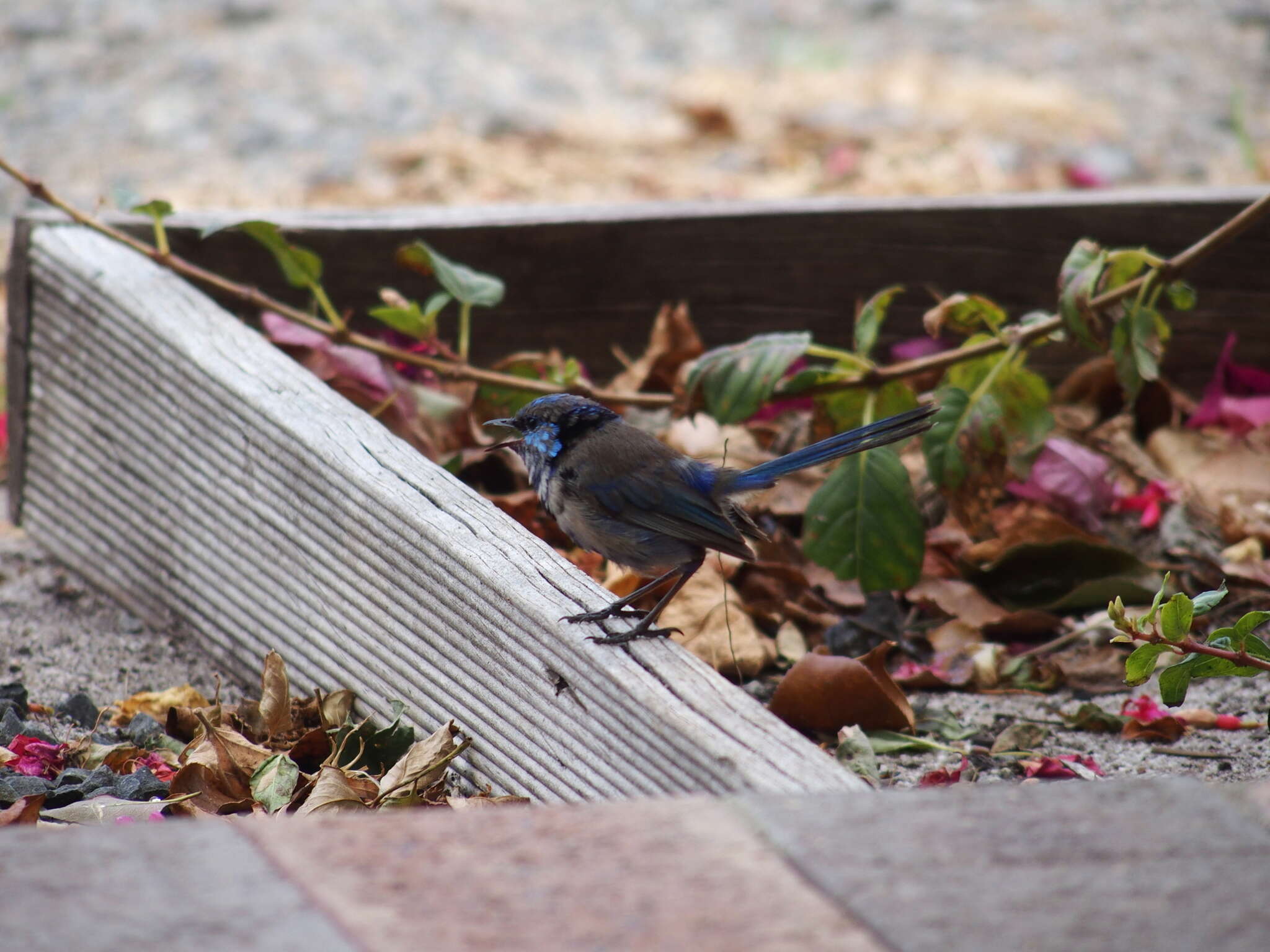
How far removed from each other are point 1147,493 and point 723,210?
4.45 ft

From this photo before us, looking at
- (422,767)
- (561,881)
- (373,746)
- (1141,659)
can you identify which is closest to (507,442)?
(373,746)

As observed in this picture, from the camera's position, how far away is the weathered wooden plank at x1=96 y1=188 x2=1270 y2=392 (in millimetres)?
3984

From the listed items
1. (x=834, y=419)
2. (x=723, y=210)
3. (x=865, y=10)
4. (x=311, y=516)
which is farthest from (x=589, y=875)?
(x=865, y=10)

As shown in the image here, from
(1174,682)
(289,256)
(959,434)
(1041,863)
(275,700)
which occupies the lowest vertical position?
(275,700)

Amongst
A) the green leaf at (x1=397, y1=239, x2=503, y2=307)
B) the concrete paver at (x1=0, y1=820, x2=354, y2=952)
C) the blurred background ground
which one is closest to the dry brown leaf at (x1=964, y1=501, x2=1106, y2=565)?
the green leaf at (x1=397, y1=239, x2=503, y2=307)

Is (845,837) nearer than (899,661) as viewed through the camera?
Yes

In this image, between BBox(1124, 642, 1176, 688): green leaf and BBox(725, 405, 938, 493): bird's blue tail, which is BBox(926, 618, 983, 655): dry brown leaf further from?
BBox(1124, 642, 1176, 688): green leaf

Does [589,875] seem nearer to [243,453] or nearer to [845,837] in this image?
[845,837]

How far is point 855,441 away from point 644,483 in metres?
0.41

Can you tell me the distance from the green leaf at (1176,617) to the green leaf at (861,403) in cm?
104

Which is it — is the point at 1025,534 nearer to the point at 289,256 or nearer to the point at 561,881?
the point at 289,256

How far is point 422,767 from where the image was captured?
234 cm

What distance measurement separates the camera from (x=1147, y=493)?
366 cm

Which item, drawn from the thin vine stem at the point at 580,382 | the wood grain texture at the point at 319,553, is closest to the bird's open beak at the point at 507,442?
the wood grain texture at the point at 319,553
